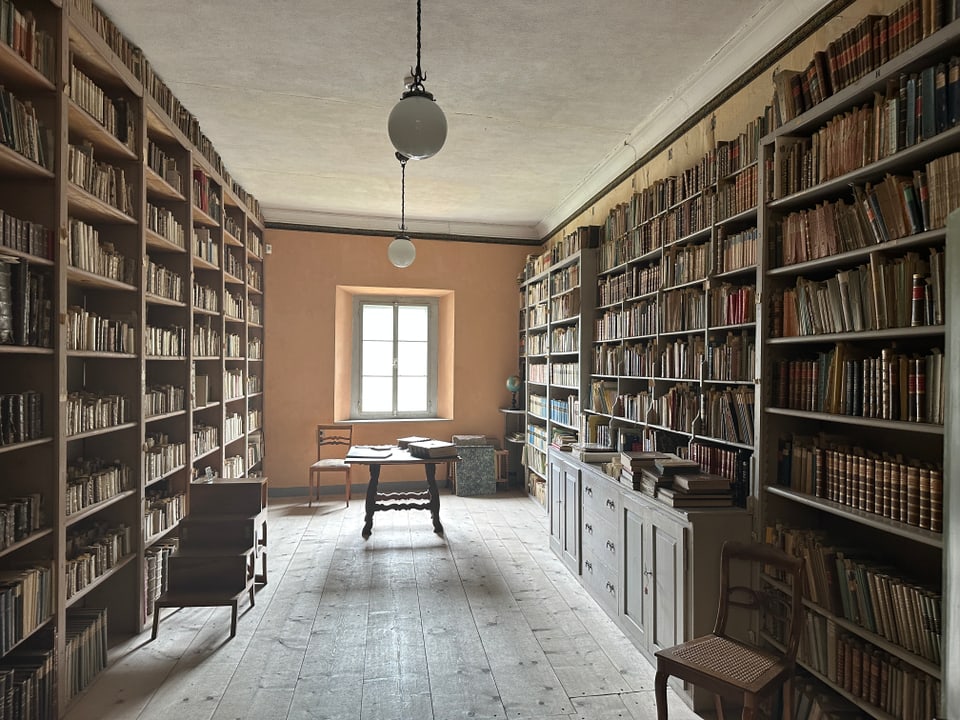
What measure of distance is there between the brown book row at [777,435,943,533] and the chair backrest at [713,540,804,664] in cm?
37

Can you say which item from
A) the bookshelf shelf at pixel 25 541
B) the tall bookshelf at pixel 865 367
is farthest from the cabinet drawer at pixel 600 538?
the bookshelf shelf at pixel 25 541

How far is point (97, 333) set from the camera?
3457 mm

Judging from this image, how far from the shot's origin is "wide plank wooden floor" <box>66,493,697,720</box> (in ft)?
9.93

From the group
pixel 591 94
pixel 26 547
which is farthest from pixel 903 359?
pixel 26 547

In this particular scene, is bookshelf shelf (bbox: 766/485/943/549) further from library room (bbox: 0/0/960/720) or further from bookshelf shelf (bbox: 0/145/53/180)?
bookshelf shelf (bbox: 0/145/53/180)

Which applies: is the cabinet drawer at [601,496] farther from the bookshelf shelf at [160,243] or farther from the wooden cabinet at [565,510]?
the bookshelf shelf at [160,243]

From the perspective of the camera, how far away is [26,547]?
114 inches

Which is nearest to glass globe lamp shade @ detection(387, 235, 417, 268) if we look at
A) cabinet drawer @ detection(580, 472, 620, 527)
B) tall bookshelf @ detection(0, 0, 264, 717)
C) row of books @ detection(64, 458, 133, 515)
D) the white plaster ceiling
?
the white plaster ceiling

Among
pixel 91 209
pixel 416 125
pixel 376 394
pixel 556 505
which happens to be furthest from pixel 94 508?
pixel 376 394

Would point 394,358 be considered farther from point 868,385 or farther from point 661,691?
point 868,385

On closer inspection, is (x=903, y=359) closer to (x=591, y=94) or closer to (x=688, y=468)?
(x=688, y=468)

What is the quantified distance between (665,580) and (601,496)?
40.5 inches

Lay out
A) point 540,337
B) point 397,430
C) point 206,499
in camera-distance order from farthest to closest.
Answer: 1. point 397,430
2. point 540,337
3. point 206,499

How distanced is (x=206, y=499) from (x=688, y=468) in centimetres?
339
